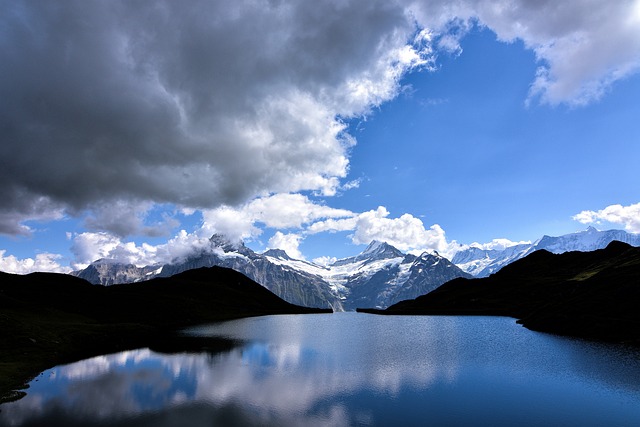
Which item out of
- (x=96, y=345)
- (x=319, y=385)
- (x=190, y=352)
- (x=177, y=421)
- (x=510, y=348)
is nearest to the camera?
(x=177, y=421)

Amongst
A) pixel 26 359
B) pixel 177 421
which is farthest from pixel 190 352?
pixel 177 421

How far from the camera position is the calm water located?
43250 mm

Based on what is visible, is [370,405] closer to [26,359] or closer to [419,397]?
[419,397]

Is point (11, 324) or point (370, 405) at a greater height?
point (11, 324)

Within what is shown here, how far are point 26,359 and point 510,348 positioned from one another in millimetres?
106938

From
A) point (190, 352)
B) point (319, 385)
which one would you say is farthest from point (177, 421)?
point (190, 352)

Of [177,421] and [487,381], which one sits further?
[487,381]

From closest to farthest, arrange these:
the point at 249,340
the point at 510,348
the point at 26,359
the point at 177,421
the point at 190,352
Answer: the point at 177,421 → the point at 26,359 → the point at 510,348 → the point at 190,352 → the point at 249,340

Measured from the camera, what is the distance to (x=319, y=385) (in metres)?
58.0

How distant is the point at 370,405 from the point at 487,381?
2245cm

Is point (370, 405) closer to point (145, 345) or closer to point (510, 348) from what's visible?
point (510, 348)

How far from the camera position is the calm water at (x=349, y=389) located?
43.2 m

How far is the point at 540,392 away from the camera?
51.6 m

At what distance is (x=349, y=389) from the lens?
181ft
